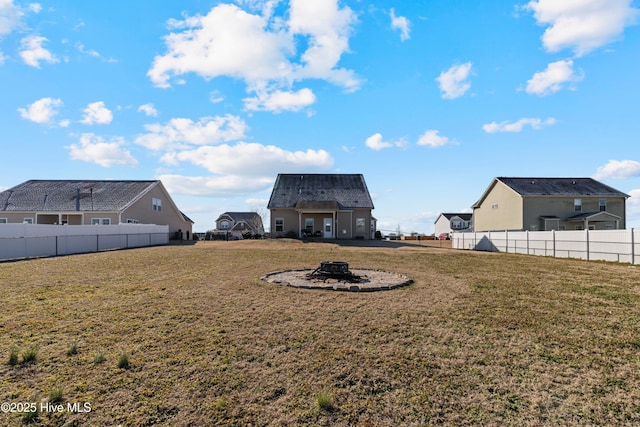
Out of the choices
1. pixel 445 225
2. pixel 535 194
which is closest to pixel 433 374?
pixel 535 194

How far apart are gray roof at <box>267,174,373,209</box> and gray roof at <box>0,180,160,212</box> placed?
41.8 ft

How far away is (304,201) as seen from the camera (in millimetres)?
32469

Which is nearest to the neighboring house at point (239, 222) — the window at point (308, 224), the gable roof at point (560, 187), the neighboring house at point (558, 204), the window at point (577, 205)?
the window at point (308, 224)

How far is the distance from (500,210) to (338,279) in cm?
3191

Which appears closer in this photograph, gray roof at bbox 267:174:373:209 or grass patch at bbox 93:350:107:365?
grass patch at bbox 93:350:107:365

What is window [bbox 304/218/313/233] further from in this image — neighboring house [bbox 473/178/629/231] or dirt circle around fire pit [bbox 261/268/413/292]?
dirt circle around fire pit [bbox 261/268/413/292]

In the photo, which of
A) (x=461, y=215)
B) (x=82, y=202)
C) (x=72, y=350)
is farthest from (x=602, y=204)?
(x=82, y=202)

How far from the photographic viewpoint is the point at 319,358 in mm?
4344

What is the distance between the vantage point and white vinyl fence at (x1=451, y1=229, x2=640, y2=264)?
51.4ft

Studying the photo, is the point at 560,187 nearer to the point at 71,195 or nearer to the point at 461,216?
the point at 461,216

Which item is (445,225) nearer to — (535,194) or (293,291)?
(535,194)

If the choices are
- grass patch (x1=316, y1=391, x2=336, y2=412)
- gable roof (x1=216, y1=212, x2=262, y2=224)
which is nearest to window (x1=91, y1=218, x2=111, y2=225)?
grass patch (x1=316, y1=391, x2=336, y2=412)

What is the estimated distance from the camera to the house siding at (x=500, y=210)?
32422 millimetres

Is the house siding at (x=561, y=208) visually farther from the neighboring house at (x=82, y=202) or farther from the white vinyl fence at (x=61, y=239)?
the neighboring house at (x=82, y=202)
